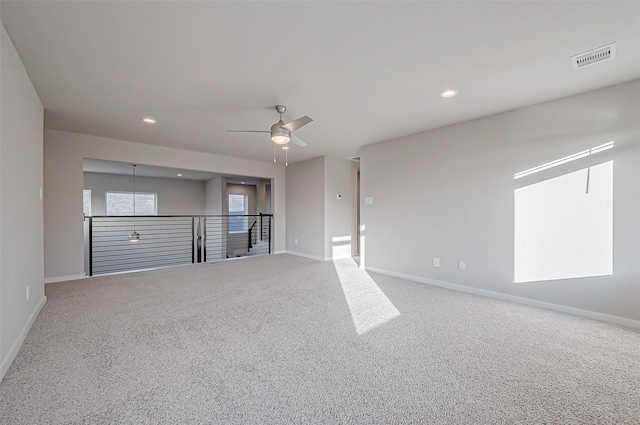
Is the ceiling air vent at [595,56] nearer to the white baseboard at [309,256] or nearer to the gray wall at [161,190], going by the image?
the white baseboard at [309,256]

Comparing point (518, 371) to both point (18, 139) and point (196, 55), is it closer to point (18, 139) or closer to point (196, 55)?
point (196, 55)

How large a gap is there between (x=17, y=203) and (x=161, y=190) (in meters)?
7.97

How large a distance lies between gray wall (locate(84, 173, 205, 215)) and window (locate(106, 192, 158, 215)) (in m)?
0.13

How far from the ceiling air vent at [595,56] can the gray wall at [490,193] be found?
785 mm

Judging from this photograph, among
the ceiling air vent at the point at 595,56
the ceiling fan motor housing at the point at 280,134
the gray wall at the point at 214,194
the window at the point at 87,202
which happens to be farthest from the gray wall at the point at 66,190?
the ceiling air vent at the point at 595,56

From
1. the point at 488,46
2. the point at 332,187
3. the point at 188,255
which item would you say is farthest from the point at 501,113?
the point at 188,255

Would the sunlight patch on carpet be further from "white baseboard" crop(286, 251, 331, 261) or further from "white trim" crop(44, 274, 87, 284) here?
"white trim" crop(44, 274, 87, 284)

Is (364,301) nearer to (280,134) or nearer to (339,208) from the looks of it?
(280,134)

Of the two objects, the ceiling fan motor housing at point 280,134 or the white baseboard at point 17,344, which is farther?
the ceiling fan motor housing at point 280,134

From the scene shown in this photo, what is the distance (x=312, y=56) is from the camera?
6.97 ft

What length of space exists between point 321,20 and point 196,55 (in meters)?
1.10

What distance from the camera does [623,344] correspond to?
7.17ft

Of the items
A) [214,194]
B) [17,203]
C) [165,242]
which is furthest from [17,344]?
[165,242]

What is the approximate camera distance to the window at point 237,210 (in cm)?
1001
